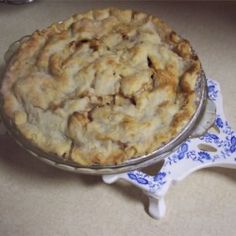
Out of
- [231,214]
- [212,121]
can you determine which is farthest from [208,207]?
[212,121]

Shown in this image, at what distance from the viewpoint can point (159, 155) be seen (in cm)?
72

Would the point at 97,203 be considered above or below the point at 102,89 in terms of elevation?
below

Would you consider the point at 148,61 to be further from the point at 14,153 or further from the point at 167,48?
the point at 14,153

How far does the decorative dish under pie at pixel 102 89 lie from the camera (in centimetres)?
73

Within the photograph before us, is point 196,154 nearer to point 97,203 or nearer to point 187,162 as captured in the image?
point 187,162

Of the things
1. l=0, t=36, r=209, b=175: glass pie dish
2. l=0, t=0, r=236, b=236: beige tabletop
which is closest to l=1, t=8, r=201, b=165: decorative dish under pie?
l=0, t=36, r=209, b=175: glass pie dish

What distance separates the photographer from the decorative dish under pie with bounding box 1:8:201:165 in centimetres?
73

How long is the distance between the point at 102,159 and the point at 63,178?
8.7 inches

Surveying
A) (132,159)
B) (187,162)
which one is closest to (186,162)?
(187,162)

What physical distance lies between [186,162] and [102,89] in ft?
0.67

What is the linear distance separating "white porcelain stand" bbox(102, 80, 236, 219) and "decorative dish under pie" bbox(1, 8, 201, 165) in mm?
76

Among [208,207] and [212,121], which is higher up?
[212,121]

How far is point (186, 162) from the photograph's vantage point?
2.64 ft

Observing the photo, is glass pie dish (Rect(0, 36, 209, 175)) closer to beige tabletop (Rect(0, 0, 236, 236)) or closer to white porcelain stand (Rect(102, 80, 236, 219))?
white porcelain stand (Rect(102, 80, 236, 219))
